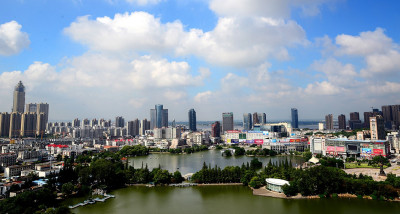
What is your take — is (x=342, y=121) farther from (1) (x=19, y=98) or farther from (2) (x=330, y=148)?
(1) (x=19, y=98)

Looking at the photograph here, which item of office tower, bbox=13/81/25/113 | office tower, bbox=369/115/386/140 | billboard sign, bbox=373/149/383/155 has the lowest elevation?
billboard sign, bbox=373/149/383/155

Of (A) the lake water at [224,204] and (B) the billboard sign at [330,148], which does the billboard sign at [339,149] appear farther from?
(A) the lake water at [224,204]

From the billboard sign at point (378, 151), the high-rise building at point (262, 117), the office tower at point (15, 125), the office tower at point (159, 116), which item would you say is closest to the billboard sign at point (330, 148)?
the billboard sign at point (378, 151)

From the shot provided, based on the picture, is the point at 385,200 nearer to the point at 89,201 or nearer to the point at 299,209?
the point at 299,209

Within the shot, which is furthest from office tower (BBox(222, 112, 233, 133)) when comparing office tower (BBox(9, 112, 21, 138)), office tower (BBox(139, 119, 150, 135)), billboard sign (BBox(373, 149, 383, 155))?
office tower (BBox(9, 112, 21, 138))

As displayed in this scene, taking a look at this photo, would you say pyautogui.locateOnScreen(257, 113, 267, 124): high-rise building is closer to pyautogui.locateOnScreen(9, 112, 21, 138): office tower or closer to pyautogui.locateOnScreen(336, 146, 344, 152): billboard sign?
pyautogui.locateOnScreen(336, 146, 344, 152): billboard sign
